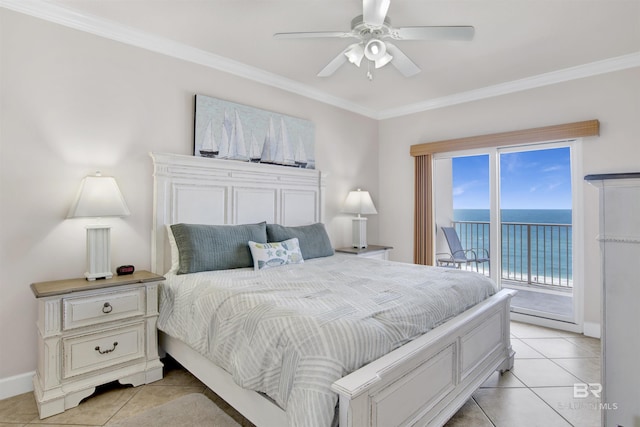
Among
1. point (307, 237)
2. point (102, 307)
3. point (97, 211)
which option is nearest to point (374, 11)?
point (307, 237)

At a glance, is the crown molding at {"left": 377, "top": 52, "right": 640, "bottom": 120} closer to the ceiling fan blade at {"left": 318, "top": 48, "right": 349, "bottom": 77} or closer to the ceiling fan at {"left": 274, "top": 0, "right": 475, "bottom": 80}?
the ceiling fan at {"left": 274, "top": 0, "right": 475, "bottom": 80}

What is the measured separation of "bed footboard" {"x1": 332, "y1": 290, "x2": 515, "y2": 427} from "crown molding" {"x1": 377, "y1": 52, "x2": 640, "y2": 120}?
251cm

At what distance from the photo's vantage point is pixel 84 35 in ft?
8.32

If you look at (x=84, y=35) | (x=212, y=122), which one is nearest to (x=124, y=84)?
(x=84, y=35)

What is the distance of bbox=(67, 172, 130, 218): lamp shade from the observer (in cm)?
229

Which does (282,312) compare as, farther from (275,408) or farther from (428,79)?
(428,79)

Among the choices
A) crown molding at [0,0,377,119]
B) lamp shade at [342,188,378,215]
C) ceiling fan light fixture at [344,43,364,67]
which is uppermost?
crown molding at [0,0,377,119]

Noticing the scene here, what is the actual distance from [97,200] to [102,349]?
101cm

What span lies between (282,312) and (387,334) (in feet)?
1.66

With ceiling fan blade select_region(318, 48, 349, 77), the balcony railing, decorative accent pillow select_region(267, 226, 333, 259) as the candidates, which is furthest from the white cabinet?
the balcony railing

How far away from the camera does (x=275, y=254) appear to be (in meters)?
2.87

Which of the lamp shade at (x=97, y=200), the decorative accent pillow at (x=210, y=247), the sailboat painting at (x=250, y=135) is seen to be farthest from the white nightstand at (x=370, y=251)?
the lamp shade at (x=97, y=200)

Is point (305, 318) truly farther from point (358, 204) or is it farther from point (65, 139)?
point (358, 204)

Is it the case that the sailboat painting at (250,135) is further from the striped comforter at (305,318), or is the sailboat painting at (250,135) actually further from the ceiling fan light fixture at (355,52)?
the ceiling fan light fixture at (355,52)
